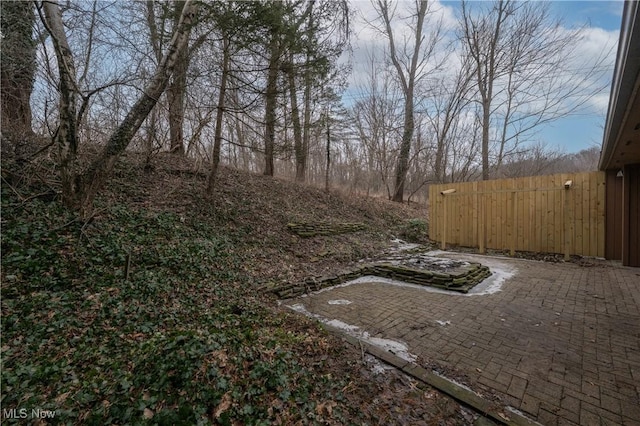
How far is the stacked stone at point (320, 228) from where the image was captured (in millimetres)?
6831

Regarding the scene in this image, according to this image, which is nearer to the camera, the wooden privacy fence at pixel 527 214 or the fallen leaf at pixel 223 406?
the fallen leaf at pixel 223 406

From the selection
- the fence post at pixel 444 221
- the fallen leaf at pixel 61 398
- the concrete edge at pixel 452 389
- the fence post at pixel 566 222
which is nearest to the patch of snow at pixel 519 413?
the concrete edge at pixel 452 389

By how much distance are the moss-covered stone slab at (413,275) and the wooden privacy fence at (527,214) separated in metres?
2.52

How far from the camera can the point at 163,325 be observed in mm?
2930

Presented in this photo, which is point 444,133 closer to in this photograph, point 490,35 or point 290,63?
point 490,35

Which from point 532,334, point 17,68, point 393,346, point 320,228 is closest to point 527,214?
point 532,334

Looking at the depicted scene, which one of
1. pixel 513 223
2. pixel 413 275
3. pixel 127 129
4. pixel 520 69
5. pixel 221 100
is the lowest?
pixel 413 275

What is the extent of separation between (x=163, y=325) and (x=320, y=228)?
476 centimetres

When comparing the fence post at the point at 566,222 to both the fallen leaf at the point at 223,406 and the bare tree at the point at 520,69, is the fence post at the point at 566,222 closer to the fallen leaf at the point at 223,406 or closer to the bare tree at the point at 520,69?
the bare tree at the point at 520,69

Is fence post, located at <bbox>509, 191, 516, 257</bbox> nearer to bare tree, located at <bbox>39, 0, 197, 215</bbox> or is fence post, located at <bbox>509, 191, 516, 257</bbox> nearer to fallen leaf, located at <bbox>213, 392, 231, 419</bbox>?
fallen leaf, located at <bbox>213, 392, 231, 419</bbox>

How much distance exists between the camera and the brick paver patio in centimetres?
200

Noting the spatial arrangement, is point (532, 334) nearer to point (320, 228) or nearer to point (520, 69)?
point (320, 228)

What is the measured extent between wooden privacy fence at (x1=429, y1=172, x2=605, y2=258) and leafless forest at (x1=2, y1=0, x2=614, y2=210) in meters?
4.79

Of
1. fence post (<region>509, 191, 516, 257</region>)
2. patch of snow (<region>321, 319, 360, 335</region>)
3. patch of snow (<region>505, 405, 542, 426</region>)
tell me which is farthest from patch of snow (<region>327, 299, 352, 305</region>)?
fence post (<region>509, 191, 516, 257</region>)
